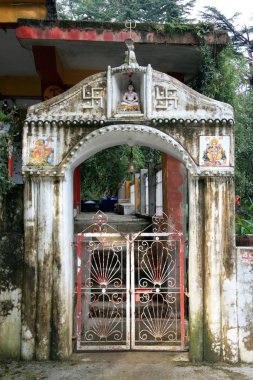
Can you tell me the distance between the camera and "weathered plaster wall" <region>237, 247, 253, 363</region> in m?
5.86

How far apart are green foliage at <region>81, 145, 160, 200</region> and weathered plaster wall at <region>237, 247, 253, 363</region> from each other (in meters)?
8.08

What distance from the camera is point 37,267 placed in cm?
595

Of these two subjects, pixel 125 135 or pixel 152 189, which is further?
pixel 152 189

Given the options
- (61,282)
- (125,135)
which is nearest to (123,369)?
(61,282)

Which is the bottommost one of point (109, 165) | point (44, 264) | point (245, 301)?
point (245, 301)

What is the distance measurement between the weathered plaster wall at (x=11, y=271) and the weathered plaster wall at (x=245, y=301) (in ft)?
10.2

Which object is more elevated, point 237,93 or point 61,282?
point 237,93

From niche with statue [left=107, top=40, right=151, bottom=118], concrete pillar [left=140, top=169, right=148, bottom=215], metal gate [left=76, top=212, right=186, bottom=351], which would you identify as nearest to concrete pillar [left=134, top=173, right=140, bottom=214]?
concrete pillar [left=140, top=169, right=148, bottom=215]

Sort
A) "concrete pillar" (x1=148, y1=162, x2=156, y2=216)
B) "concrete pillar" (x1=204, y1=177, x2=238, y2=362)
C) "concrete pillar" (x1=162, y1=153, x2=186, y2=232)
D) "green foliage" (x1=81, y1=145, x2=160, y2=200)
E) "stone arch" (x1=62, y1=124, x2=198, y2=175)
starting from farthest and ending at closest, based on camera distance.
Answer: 1. "green foliage" (x1=81, y1=145, x2=160, y2=200)
2. "concrete pillar" (x1=148, y1=162, x2=156, y2=216)
3. "concrete pillar" (x1=162, y1=153, x2=186, y2=232)
4. "stone arch" (x1=62, y1=124, x2=198, y2=175)
5. "concrete pillar" (x1=204, y1=177, x2=238, y2=362)

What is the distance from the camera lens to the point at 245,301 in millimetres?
5910

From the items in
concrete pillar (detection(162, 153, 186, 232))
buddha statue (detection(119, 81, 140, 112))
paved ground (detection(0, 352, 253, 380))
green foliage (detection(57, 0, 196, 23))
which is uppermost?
green foliage (detection(57, 0, 196, 23))

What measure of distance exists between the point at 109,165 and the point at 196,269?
864 centimetres

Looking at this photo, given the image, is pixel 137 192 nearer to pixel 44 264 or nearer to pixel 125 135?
pixel 125 135

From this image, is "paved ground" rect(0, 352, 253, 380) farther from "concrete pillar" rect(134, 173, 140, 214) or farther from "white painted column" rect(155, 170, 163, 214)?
"concrete pillar" rect(134, 173, 140, 214)
